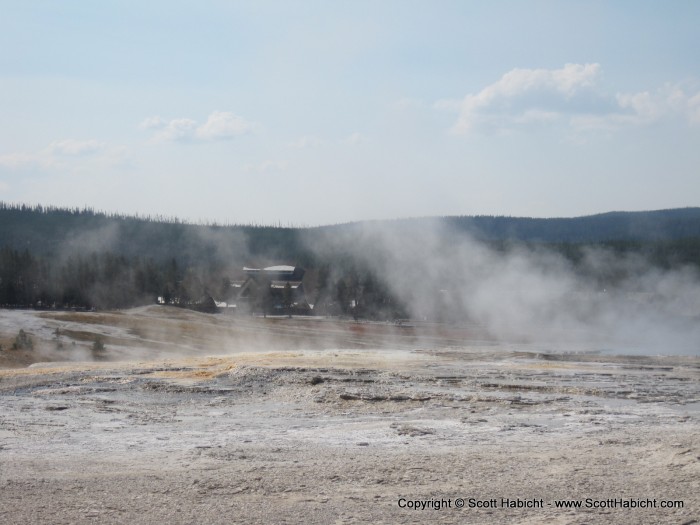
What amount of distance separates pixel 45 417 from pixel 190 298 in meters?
72.9

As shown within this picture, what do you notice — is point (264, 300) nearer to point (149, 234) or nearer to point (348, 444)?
point (348, 444)

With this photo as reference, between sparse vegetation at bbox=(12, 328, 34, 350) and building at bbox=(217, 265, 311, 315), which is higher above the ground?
building at bbox=(217, 265, 311, 315)

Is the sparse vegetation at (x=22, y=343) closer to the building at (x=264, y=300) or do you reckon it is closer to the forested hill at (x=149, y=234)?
the building at (x=264, y=300)

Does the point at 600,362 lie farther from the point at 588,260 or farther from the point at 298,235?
the point at 298,235

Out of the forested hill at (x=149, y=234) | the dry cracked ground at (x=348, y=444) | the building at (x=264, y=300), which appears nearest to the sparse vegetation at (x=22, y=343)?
the dry cracked ground at (x=348, y=444)

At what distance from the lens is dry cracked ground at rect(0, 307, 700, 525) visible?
9.66 m

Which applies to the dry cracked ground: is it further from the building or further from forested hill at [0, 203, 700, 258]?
forested hill at [0, 203, 700, 258]

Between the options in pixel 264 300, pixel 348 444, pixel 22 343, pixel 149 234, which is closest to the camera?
pixel 348 444

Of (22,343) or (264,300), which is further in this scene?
(264,300)

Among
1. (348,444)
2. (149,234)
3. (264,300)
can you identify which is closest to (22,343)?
(348,444)

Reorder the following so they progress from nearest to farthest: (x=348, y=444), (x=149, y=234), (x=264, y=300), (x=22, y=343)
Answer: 1. (x=348, y=444)
2. (x=22, y=343)
3. (x=264, y=300)
4. (x=149, y=234)

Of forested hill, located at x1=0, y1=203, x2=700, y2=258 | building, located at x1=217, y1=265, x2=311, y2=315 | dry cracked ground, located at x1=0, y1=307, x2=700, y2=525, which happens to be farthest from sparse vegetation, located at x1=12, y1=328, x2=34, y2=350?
forested hill, located at x1=0, y1=203, x2=700, y2=258

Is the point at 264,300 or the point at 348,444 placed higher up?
the point at 264,300

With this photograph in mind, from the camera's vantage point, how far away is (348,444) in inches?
553
